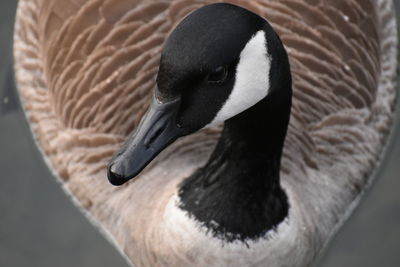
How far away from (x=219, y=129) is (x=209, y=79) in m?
1.00

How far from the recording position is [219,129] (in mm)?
3709

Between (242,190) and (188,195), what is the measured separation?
0.82ft

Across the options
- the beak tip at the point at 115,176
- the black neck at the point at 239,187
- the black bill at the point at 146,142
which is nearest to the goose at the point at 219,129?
the black neck at the point at 239,187

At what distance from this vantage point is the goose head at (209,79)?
260 centimetres

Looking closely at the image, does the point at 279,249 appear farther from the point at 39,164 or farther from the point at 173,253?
the point at 39,164

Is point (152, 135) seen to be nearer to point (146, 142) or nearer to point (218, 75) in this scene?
point (146, 142)

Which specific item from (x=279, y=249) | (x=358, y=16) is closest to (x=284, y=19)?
(x=358, y=16)

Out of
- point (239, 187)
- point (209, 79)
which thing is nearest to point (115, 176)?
point (209, 79)

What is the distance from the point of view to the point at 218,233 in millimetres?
3326

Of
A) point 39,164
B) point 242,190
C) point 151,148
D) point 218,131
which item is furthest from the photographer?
point 39,164

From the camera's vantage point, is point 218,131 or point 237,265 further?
point 218,131

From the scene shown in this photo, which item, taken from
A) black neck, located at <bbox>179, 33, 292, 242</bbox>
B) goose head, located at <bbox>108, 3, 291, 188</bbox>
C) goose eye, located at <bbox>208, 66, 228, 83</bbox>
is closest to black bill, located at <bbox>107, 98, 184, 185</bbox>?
goose head, located at <bbox>108, 3, 291, 188</bbox>

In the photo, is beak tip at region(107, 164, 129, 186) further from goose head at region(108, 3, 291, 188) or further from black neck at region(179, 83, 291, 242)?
black neck at region(179, 83, 291, 242)

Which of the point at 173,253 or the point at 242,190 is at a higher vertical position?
the point at 242,190
